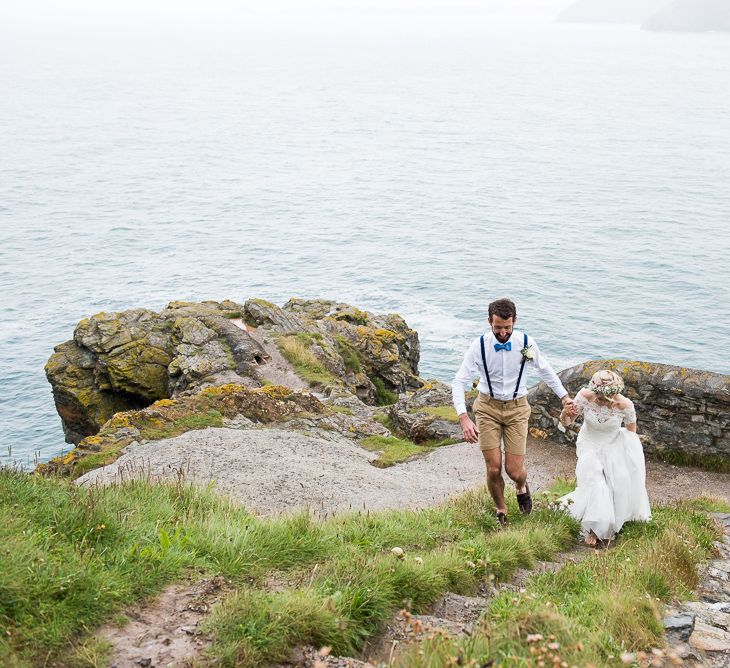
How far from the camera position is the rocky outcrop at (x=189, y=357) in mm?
28500

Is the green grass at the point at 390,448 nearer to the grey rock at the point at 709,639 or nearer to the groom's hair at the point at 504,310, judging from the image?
the groom's hair at the point at 504,310

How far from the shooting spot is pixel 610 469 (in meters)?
11.1

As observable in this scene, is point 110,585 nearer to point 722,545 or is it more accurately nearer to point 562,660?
point 562,660

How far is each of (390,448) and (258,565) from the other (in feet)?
44.8

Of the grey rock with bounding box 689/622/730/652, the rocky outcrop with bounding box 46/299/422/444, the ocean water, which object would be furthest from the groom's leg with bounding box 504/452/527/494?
the rocky outcrop with bounding box 46/299/422/444

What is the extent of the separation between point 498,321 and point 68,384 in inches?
959

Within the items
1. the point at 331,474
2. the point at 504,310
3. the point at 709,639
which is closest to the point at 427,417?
the point at 331,474

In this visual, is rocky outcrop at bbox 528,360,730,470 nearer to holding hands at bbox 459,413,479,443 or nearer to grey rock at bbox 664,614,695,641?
holding hands at bbox 459,413,479,443

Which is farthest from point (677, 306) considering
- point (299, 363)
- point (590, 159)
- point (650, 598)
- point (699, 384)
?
point (590, 159)

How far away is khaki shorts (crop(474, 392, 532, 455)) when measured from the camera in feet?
36.3

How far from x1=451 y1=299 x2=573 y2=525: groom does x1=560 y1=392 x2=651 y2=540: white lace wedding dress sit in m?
0.67

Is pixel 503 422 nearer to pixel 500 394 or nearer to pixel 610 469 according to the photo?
pixel 500 394

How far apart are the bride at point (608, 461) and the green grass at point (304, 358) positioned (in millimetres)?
17073

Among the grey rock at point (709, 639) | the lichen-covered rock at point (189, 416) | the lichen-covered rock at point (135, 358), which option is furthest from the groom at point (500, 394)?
the lichen-covered rock at point (135, 358)
